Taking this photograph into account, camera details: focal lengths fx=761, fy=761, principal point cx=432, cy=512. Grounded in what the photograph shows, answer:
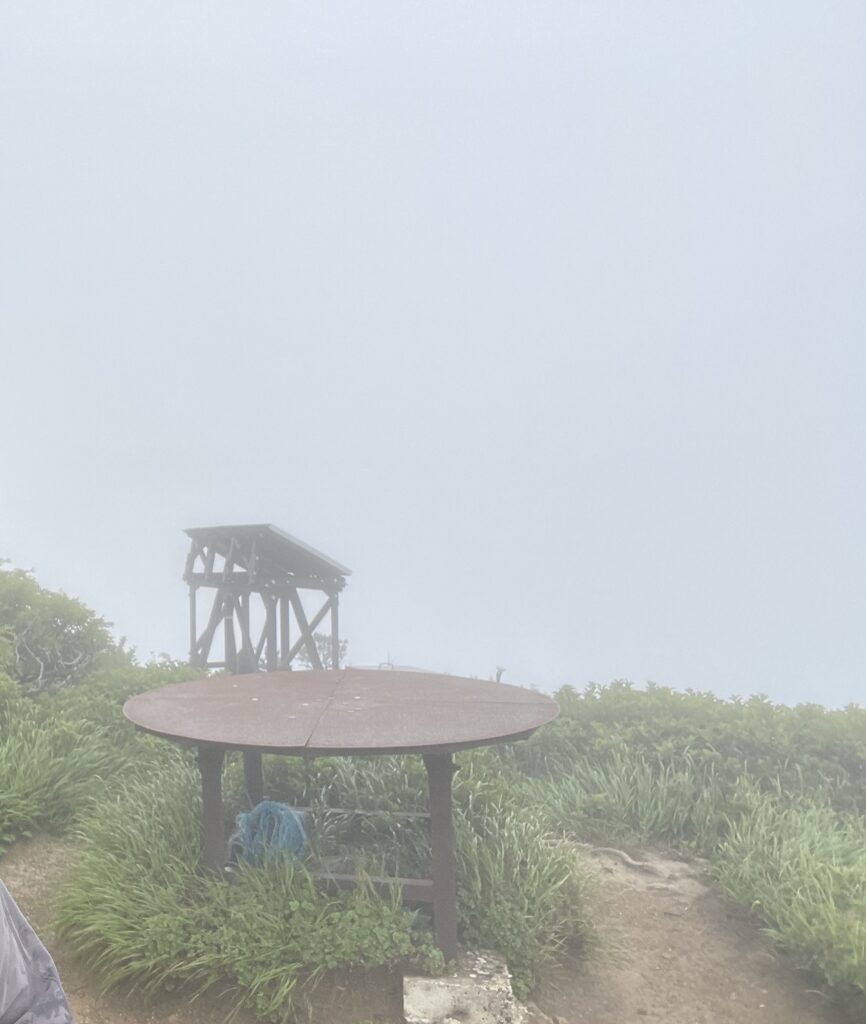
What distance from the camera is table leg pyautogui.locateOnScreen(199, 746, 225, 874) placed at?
4066 millimetres

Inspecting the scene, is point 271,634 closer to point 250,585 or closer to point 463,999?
point 250,585

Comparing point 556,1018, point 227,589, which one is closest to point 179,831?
point 556,1018

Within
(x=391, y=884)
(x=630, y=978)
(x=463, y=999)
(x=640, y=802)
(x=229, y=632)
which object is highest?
(x=229, y=632)

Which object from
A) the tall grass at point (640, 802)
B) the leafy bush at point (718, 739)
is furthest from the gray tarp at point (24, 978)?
the leafy bush at point (718, 739)

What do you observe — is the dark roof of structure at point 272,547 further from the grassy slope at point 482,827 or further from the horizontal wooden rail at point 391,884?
the horizontal wooden rail at point 391,884

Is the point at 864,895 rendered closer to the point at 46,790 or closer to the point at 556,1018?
the point at 556,1018

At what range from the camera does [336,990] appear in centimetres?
359

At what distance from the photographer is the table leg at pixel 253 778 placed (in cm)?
479

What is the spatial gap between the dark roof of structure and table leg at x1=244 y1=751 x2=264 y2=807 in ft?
23.5

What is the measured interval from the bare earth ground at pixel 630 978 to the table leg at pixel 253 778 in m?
1.14

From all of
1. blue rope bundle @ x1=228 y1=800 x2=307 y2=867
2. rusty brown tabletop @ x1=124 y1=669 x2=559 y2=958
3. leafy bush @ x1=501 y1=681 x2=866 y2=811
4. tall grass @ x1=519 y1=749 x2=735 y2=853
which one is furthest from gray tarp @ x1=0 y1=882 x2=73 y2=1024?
leafy bush @ x1=501 y1=681 x2=866 y2=811

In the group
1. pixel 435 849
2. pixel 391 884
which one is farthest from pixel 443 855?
pixel 391 884

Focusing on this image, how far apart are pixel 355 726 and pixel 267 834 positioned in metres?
1.02

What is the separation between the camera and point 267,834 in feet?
14.1
